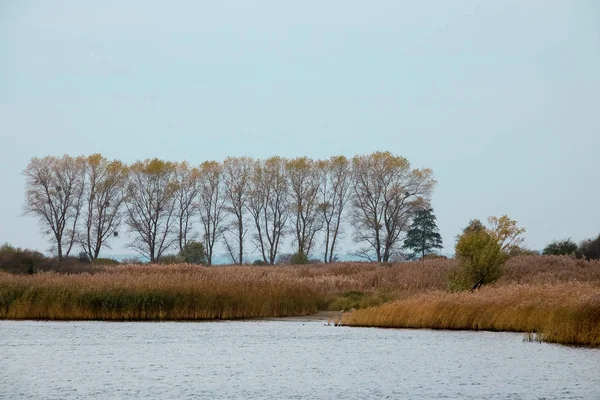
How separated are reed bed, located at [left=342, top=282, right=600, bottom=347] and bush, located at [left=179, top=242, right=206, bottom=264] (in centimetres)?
4535

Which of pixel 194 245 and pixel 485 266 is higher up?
pixel 194 245

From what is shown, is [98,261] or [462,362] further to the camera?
[98,261]

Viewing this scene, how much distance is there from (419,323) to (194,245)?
165ft

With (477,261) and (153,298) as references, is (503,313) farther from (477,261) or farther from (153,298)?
(153,298)

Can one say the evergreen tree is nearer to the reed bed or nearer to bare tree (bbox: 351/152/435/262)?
bare tree (bbox: 351/152/435/262)

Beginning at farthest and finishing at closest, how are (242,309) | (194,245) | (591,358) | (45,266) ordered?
(194,245)
(45,266)
(242,309)
(591,358)

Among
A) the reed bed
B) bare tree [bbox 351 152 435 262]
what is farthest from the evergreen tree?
the reed bed

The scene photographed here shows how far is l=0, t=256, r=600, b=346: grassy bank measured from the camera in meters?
Answer: 33.4

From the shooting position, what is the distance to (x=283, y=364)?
1088 inches

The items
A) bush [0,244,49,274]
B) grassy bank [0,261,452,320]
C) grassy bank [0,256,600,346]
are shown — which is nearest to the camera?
grassy bank [0,256,600,346]

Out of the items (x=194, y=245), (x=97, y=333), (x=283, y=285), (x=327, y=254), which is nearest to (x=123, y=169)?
(x=194, y=245)

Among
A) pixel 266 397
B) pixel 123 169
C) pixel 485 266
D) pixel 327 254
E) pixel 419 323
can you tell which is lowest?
pixel 266 397

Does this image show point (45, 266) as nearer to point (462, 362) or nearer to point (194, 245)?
point (194, 245)

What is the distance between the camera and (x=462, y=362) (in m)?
27.2
